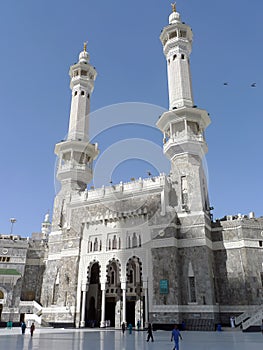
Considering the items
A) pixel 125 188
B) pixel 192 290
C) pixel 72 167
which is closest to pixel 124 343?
pixel 192 290

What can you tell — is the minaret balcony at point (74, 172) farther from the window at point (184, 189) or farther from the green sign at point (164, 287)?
the green sign at point (164, 287)

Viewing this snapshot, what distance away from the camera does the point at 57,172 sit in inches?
1415

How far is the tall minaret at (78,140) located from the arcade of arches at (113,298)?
10.0 metres

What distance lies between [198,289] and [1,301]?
22.0 meters

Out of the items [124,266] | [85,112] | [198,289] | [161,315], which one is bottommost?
[161,315]

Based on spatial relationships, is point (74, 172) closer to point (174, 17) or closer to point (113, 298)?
point (113, 298)

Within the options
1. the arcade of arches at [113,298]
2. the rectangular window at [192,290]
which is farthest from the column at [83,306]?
the rectangular window at [192,290]

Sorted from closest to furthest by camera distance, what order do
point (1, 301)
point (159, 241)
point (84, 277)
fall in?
point (159, 241) → point (84, 277) → point (1, 301)

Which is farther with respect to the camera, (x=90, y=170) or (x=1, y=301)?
(x=90, y=170)

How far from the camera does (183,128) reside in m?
30.9

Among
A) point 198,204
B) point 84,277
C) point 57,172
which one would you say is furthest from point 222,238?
point 57,172

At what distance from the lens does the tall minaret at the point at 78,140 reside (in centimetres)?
3522

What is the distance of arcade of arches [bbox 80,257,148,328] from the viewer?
2801 centimetres

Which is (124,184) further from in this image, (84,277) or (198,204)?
(84,277)
